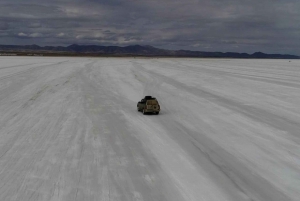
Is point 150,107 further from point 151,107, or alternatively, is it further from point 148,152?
point 148,152

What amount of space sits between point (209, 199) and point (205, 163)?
8.44ft

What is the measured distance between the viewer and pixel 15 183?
8.55 m

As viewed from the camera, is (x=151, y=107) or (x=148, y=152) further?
(x=151, y=107)

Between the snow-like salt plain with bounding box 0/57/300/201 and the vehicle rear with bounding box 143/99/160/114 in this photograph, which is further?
the vehicle rear with bounding box 143/99/160/114

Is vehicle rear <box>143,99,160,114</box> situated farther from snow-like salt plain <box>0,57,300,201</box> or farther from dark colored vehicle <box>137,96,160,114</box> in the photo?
snow-like salt plain <box>0,57,300,201</box>

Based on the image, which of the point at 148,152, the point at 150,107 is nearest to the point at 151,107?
the point at 150,107

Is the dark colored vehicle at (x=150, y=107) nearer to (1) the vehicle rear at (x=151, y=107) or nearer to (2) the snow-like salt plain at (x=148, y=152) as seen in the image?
(1) the vehicle rear at (x=151, y=107)

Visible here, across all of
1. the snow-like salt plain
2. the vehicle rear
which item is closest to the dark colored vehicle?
the vehicle rear

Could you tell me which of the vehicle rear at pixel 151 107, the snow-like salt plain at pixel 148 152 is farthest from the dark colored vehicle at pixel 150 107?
the snow-like salt plain at pixel 148 152

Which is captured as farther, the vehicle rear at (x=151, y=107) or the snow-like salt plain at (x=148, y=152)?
the vehicle rear at (x=151, y=107)

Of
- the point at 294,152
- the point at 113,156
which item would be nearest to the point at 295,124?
the point at 294,152

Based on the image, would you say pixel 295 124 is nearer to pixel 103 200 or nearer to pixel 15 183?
pixel 103 200

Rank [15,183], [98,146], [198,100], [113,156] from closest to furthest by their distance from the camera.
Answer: [15,183], [113,156], [98,146], [198,100]

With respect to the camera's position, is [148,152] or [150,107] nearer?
[148,152]
